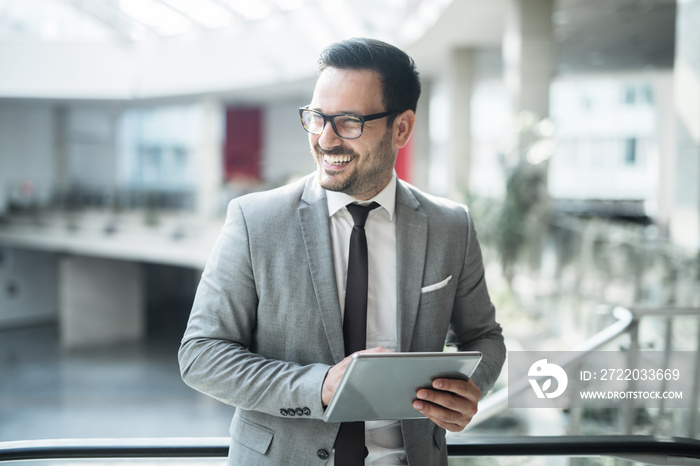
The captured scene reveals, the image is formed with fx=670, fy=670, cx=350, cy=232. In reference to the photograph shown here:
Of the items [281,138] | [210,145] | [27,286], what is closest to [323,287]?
[210,145]

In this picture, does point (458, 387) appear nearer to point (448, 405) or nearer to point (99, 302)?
point (448, 405)

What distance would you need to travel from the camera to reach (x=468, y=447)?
5.58 feet

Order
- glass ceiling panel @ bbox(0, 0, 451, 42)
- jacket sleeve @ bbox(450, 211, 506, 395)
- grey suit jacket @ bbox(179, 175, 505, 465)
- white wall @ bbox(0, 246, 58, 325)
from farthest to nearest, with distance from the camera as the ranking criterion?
white wall @ bbox(0, 246, 58, 325)
glass ceiling panel @ bbox(0, 0, 451, 42)
jacket sleeve @ bbox(450, 211, 506, 395)
grey suit jacket @ bbox(179, 175, 505, 465)

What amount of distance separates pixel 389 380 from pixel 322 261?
0.38m

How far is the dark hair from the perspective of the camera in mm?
1537

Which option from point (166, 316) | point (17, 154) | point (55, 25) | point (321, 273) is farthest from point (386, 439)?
point (17, 154)

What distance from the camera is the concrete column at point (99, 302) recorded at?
21.9 m

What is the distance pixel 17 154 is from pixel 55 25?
323 inches

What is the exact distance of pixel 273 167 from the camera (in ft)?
82.3

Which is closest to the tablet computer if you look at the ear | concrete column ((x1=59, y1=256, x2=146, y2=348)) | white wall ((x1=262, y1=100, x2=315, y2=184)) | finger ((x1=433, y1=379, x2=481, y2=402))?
finger ((x1=433, y1=379, x2=481, y2=402))

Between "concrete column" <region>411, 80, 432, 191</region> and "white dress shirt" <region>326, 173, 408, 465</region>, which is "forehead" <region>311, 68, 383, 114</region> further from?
"concrete column" <region>411, 80, 432, 191</region>

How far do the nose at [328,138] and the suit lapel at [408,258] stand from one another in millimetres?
266

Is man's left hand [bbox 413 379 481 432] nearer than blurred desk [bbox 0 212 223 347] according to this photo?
Yes

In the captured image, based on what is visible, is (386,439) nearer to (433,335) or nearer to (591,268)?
(433,335)
